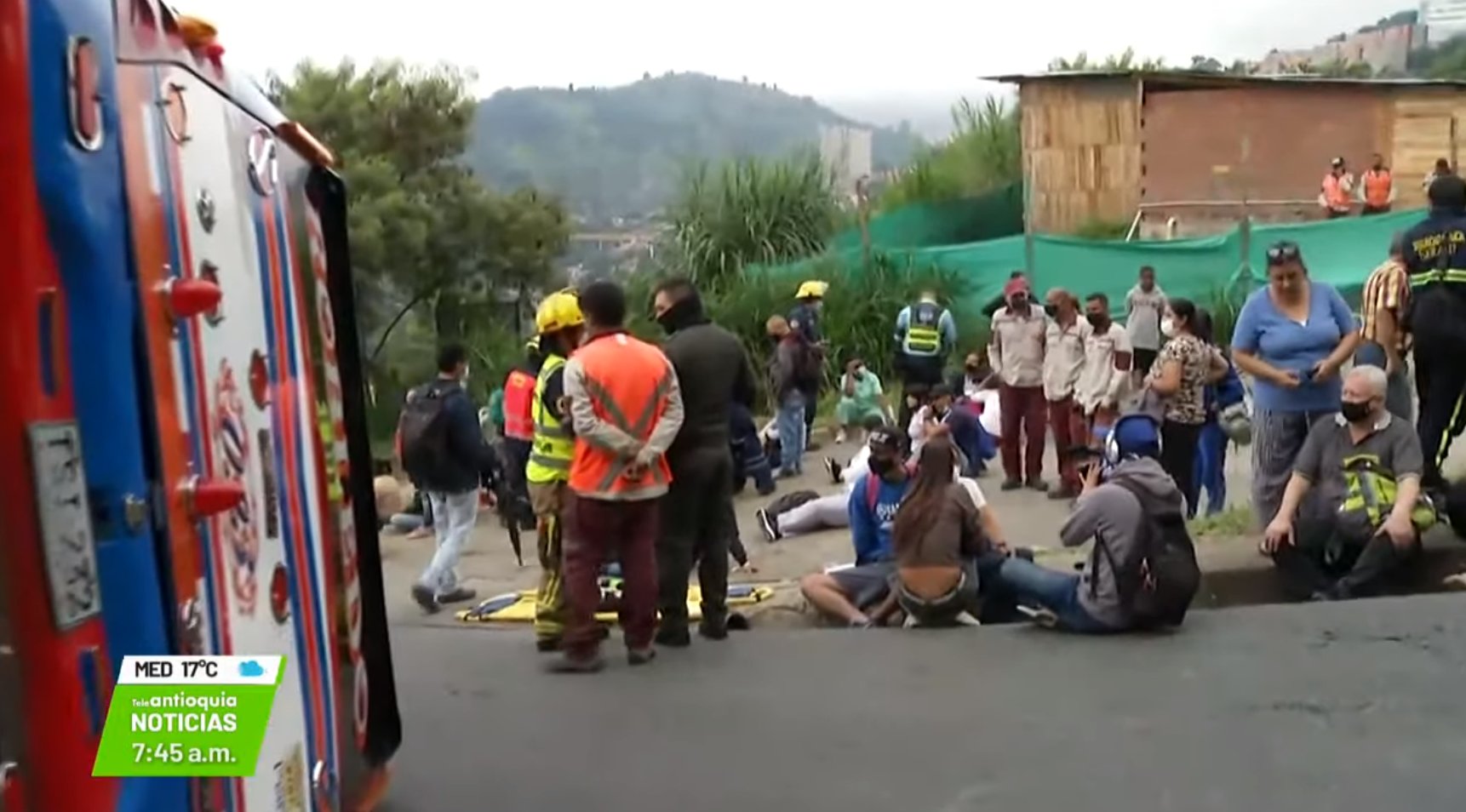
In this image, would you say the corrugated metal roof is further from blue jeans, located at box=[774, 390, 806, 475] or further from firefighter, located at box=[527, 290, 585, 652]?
firefighter, located at box=[527, 290, 585, 652]

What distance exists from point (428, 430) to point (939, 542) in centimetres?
283

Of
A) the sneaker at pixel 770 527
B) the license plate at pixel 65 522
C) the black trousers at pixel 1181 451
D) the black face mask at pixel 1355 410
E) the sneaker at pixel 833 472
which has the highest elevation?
the license plate at pixel 65 522

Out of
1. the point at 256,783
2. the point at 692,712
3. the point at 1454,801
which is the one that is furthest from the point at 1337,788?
the point at 256,783

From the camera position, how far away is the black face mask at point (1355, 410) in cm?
769

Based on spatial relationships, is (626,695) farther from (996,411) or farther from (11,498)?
(996,411)

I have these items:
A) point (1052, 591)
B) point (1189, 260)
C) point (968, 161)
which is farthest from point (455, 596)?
point (968, 161)

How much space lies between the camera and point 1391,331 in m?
8.66

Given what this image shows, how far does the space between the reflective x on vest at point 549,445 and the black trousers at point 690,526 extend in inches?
19.6

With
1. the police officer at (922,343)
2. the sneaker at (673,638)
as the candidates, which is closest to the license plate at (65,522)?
the sneaker at (673,638)

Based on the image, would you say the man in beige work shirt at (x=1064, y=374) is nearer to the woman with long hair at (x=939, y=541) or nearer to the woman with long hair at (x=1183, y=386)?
the woman with long hair at (x=1183, y=386)

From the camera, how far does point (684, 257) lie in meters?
22.9

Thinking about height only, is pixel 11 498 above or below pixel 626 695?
above

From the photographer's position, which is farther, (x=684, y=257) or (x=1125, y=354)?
(x=684, y=257)

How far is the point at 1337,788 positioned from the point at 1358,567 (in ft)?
8.96
